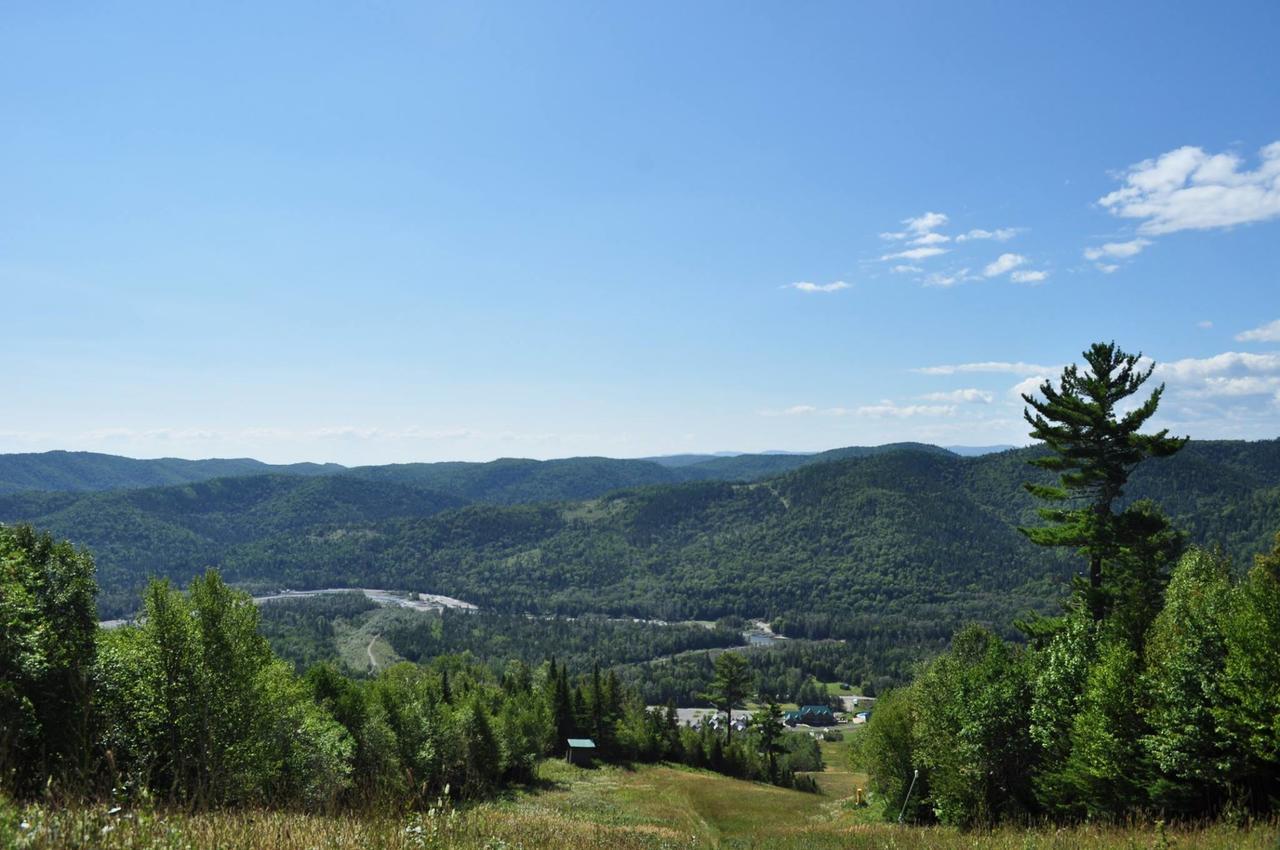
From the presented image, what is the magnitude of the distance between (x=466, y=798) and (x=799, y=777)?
84.2 meters

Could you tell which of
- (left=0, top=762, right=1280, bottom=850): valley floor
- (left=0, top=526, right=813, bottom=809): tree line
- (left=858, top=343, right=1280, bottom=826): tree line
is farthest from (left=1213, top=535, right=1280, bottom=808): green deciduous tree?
(left=0, top=526, right=813, bottom=809): tree line

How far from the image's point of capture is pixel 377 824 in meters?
6.54

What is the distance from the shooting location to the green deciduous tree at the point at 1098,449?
2630 centimetres

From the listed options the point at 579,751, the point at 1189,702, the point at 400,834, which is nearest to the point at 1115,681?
the point at 1189,702

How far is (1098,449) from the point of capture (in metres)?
27.0

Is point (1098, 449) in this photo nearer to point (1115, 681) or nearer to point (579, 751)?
point (1115, 681)

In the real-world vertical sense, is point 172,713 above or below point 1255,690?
below

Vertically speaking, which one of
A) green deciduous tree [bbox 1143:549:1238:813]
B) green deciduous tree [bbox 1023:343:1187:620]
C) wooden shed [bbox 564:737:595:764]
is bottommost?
wooden shed [bbox 564:737:595:764]

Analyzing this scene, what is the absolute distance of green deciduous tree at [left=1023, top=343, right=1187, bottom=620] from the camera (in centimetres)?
2630

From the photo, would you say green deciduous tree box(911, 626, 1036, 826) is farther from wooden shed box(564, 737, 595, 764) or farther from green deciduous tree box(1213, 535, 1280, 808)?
wooden shed box(564, 737, 595, 764)

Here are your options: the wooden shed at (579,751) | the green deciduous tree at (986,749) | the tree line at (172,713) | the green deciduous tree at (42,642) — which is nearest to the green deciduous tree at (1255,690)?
the green deciduous tree at (986,749)

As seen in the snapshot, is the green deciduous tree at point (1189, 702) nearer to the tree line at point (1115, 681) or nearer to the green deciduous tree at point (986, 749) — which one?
the tree line at point (1115, 681)

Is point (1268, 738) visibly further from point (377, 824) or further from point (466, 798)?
point (377, 824)

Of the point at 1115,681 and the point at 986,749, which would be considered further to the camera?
the point at 986,749
